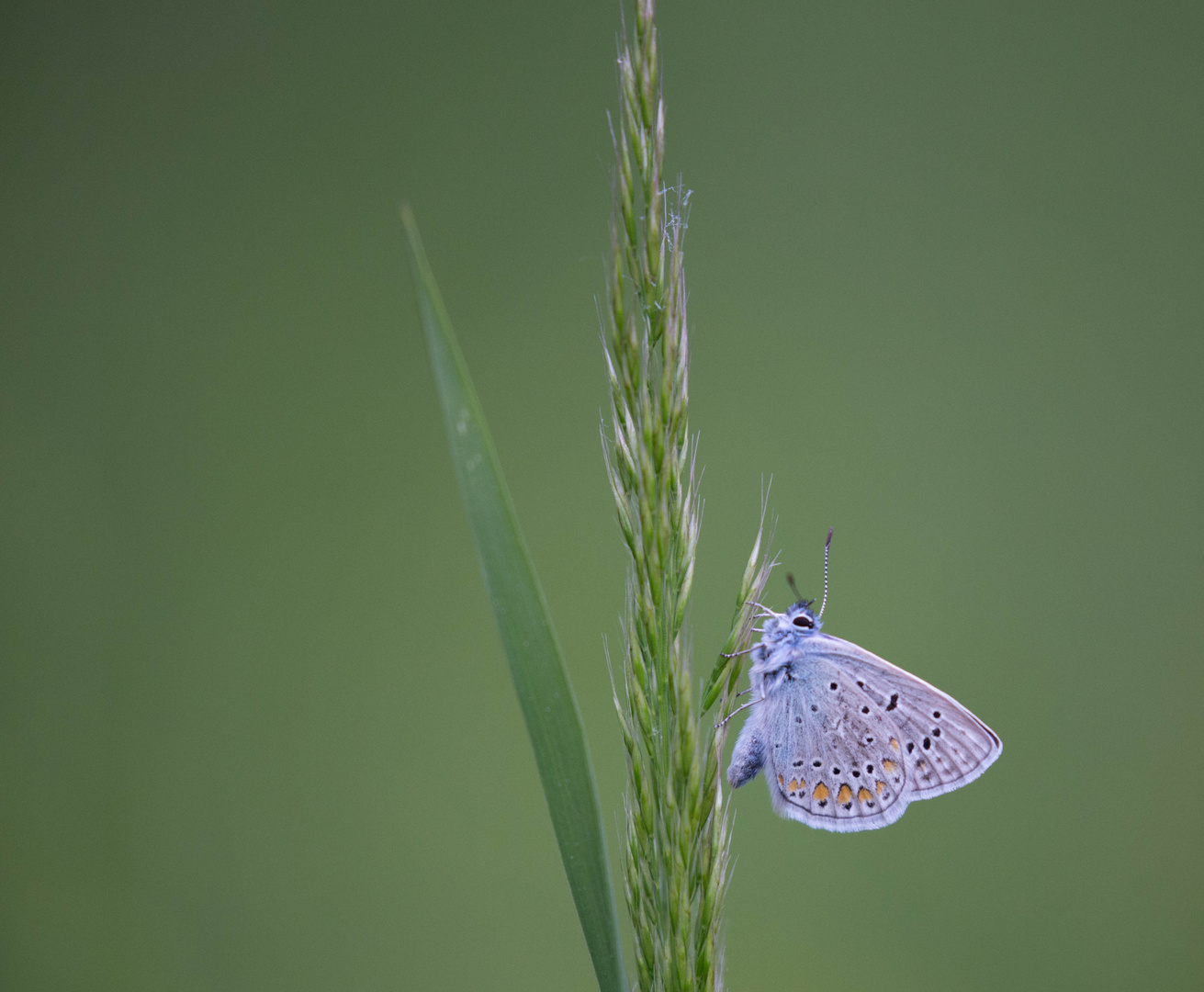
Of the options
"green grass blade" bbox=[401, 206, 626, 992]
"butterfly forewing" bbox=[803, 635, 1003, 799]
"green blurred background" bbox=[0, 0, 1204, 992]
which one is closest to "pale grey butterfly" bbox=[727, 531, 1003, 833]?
"butterfly forewing" bbox=[803, 635, 1003, 799]

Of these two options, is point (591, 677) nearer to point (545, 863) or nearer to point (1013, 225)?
point (545, 863)

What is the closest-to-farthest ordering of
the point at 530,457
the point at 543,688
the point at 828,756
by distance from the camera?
the point at 543,688, the point at 828,756, the point at 530,457

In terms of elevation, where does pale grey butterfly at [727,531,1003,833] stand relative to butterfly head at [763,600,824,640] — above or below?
below

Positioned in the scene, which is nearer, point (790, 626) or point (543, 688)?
point (543, 688)

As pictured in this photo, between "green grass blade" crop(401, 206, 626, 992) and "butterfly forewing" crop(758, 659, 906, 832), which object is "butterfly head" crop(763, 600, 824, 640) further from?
"green grass blade" crop(401, 206, 626, 992)

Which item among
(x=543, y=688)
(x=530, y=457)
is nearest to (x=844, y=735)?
(x=543, y=688)

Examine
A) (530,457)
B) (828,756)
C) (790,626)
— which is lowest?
(828,756)

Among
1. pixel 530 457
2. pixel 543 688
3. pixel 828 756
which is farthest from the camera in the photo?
pixel 530 457

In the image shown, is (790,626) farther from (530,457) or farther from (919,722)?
(530,457)

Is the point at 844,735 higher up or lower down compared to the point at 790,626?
lower down
